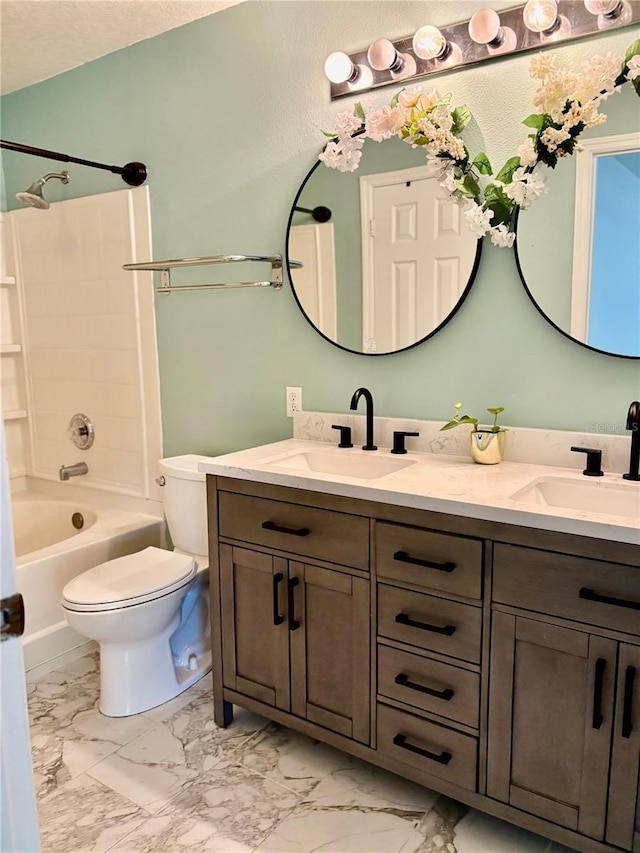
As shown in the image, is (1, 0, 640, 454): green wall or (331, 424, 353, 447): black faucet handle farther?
(331, 424, 353, 447): black faucet handle

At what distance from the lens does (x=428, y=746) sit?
1.75m

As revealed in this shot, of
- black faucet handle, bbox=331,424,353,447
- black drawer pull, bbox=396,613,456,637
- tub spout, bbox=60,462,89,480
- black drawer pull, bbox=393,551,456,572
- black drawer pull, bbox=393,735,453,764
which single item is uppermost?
black faucet handle, bbox=331,424,353,447

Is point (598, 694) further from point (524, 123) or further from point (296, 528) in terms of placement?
point (524, 123)

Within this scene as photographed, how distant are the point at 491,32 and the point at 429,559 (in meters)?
1.50

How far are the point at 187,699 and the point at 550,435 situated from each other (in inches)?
62.6

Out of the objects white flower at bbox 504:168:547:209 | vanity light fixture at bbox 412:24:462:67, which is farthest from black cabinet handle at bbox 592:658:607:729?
vanity light fixture at bbox 412:24:462:67

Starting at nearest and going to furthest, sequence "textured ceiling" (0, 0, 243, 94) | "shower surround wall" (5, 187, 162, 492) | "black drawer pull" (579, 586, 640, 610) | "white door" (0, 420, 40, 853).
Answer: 1. "white door" (0, 420, 40, 853)
2. "black drawer pull" (579, 586, 640, 610)
3. "textured ceiling" (0, 0, 243, 94)
4. "shower surround wall" (5, 187, 162, 492)

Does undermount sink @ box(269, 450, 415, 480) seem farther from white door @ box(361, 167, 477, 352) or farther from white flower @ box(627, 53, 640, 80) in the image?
white flower @ box(627, 53, 640, 80)

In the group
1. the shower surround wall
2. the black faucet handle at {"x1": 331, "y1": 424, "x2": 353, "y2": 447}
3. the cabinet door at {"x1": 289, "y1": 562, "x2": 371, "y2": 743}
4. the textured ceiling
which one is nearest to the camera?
the cabinet door at {"x1": 289, "y1": 562, "x2": 371, "y2": 743}

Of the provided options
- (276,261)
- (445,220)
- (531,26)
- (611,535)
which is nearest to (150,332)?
(276,261)

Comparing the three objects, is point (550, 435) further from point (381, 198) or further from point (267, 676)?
point (267, 676)

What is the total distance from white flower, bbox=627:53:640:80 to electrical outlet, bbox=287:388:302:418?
4.67 feet

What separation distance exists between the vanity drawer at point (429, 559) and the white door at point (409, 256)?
2.44 feet

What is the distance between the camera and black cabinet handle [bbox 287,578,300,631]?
6.41 ft
